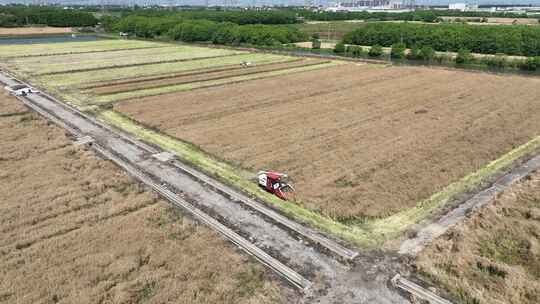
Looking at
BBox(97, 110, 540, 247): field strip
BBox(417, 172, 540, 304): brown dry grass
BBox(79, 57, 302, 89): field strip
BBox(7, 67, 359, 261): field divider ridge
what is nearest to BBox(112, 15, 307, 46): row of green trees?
BBox(79, 57, 302, 89): field strip

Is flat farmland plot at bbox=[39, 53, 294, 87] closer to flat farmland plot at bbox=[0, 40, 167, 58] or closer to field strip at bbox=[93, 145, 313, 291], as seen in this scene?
flat farmland plot at bbox=[0, 40, 167, 58]

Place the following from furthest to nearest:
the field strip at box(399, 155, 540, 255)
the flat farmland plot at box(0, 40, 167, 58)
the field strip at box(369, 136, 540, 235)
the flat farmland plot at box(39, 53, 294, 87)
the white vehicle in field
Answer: the flat farmland plot at box(0, 40, 167, 58), the flat farmland plot at box(39, 53, 294, 87), the white vehicle in field, the field strip at box(369, 136, 540, 235), the field strip at box(399, 155, 540, 255)

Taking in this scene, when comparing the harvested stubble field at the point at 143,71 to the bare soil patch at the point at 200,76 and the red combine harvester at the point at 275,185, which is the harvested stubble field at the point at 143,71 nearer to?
the bare soil patch at the point at 200,76

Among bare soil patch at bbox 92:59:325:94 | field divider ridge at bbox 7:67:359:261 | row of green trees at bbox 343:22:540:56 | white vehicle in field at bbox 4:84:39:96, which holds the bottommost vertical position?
field divider ridge at bbox 7:67:359:261

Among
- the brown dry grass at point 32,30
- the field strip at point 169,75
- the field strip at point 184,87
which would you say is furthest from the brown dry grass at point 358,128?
the brown dry grass at point 32,30

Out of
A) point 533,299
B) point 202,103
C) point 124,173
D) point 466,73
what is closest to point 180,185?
point 124,173

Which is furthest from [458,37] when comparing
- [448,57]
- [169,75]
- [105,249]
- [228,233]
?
[105,249]
